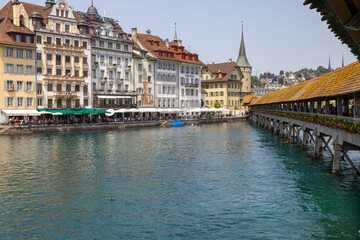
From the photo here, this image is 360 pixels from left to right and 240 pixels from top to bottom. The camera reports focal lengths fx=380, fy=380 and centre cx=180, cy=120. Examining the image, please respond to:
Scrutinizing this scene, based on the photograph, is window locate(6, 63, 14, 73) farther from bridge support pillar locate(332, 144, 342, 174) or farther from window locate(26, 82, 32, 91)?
bridge support pillar locate(332, 144, 342, 174)

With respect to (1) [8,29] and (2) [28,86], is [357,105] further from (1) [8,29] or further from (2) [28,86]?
(1) [8,29]

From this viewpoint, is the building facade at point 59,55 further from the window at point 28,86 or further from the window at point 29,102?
the window at point 29,102

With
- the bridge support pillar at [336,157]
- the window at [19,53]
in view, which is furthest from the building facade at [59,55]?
the bridge support pillar at [336,157]

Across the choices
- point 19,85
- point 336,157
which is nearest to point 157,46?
point 19,85

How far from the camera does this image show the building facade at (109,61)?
80688 mm

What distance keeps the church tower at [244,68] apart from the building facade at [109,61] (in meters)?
61.2

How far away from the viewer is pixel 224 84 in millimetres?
130250

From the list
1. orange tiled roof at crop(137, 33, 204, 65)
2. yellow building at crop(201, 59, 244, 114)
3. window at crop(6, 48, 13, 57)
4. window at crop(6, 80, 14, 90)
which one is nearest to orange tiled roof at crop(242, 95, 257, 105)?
yellow building at crop(201, 59, 244, 114)

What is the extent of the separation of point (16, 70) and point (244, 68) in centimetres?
9364

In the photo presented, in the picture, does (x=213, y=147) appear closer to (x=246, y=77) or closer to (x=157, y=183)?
(x=157, y=183)

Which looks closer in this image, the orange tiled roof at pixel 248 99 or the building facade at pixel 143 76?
the building facade at pixel 143 76

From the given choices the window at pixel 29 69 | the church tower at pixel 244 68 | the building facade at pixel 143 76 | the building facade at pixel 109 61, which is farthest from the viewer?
the church tower at pixel 244 68

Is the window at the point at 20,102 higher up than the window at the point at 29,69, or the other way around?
the window at the point at 29,69

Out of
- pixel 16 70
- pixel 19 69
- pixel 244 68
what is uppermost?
pixel 244 68
